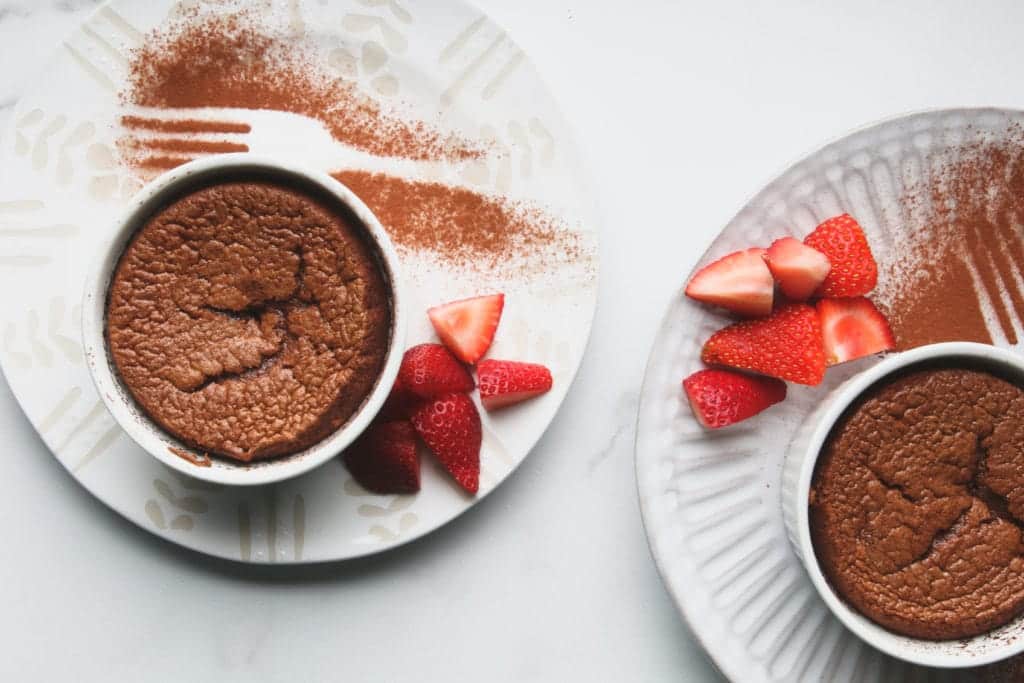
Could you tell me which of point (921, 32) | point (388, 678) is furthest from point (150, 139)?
point (921, 32)

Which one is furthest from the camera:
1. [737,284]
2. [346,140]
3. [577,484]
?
[577,484]

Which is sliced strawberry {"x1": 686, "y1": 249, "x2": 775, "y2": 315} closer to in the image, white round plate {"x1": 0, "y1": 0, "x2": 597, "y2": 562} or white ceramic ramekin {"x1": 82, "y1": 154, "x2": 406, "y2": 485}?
white round plate {"x1": 0, "y1": 0, "x2": 597, "y2": 562}

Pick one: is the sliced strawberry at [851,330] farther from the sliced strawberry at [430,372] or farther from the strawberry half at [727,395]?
the sliced strawberry at [430,372]

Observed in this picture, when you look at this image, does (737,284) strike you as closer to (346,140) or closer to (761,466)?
(761,466)

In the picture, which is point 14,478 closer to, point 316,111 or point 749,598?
point 316,111

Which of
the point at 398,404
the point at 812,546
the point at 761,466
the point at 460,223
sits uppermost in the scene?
the point at 460,223

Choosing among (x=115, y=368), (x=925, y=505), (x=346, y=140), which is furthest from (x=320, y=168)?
(x=925, y=505)
